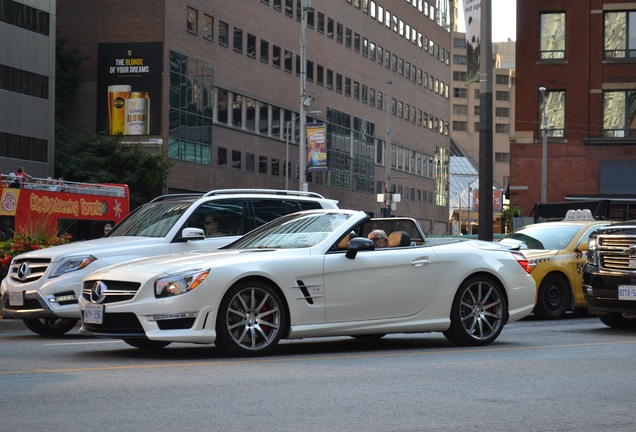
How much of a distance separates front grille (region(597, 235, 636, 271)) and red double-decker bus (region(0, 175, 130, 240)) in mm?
13351

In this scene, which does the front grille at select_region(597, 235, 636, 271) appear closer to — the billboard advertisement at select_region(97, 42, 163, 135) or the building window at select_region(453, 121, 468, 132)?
the billboard advertisement at select_region(97, 42, 163, 135)

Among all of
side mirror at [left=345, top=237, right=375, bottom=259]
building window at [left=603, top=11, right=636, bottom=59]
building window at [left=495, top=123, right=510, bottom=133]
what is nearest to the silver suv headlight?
side mirror at [left=345, top=237, right=375, bottom=259]

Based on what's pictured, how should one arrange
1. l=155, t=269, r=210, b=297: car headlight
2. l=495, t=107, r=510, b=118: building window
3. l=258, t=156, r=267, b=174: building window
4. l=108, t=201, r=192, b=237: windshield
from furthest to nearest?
l=495, t=107, r=510, b=118: building window → l=258, t=156, r=267, b=174: building window → l=108, t=201, r=192, b=237: windshield → l=155, t=269, r=210, b=297: car headlight

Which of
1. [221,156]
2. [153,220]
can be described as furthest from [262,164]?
[153,220]

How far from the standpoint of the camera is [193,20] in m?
66.7

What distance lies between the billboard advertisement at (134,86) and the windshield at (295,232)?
51490mm

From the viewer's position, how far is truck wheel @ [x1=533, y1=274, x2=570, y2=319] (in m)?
19.6

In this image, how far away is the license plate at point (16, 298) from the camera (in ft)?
48.7

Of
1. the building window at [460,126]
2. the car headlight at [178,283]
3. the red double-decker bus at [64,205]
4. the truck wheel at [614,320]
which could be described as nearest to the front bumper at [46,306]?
the car headlight at [178,283]

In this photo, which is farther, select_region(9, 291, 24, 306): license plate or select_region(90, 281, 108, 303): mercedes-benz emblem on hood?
select_region(9, 291, 24, 306): license plate

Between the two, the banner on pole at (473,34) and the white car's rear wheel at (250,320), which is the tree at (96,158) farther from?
the white car's rear wheel at (250,320)

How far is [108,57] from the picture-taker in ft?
214

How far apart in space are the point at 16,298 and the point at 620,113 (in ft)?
150

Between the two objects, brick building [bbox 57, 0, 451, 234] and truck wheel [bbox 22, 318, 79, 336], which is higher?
brick building [bbox 57, 0, 451, 234]
